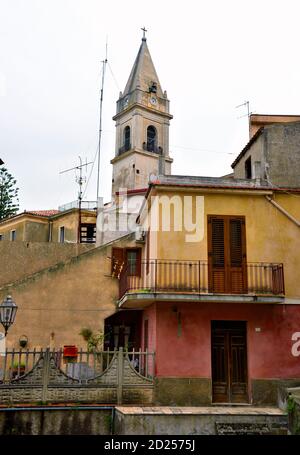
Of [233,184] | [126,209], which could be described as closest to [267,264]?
[233,184]

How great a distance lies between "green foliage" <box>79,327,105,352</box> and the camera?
18.6m

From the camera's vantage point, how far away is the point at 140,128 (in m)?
55.7

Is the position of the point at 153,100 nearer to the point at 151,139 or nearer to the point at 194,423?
the point at 151,139

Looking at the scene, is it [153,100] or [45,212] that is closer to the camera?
[45,212]

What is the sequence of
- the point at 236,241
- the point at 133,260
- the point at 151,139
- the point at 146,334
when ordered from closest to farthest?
the point at 236,241 < the point at 146,334 < the point at 133,260 < the point at 151,139

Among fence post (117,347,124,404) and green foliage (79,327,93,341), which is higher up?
green foliage (79,327,93,341)

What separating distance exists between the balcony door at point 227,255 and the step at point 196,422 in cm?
370

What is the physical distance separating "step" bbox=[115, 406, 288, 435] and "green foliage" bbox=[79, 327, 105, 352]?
5600 mm

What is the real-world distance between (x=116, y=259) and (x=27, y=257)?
8175mm

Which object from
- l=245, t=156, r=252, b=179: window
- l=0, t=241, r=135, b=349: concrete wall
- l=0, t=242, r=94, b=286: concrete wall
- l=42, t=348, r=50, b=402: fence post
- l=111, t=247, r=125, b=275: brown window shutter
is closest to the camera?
l=42, t=348, r=50, b=402: fence post

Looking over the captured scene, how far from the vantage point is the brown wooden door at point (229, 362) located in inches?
587

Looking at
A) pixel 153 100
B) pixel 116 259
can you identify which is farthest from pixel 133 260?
pixel 153 100

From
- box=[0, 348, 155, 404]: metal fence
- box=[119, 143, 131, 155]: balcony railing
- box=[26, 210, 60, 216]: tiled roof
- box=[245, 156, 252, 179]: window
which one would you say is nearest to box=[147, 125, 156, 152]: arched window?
box=[119, 143, 131, 155]: balcony railing

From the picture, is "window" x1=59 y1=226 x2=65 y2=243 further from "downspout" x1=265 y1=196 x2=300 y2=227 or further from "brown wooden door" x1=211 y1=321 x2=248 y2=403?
"downspout" x1=265 y1=196 x2=300 y2=227
